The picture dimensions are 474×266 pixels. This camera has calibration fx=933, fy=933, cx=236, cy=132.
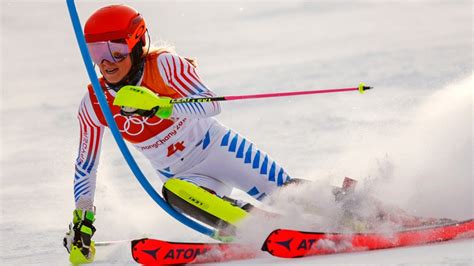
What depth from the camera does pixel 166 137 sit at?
5.25 metres

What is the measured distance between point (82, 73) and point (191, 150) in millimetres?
9449

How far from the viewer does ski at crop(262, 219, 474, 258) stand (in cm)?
454

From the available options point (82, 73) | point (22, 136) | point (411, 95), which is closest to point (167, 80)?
point (411, 95)

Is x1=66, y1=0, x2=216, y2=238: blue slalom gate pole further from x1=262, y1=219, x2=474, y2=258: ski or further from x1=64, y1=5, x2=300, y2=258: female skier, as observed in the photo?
x1=262, y1=219, x2=474, y2=258: ski

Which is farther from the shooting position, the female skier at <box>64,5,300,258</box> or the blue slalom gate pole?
the female skier at <box>64,5,300,258</box>

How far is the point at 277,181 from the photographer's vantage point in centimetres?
542

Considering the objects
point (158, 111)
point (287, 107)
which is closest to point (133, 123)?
point (158, 111)

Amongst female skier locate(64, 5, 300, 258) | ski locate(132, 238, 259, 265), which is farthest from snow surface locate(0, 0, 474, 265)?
female skier locate(64, 5, 300, 258)

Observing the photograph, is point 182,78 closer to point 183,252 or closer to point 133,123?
point 133,123

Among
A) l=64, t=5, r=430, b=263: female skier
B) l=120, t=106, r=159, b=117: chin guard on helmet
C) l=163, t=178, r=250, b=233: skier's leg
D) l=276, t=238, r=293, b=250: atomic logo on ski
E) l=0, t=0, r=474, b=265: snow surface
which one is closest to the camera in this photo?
l=276, t=238, r=293, b=250: atomic logo on ski

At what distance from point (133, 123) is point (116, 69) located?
1.06 feet

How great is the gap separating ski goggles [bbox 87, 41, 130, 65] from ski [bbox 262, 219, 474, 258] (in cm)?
138

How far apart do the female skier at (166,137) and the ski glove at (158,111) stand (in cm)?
5

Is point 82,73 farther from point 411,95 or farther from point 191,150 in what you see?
point 191,150
